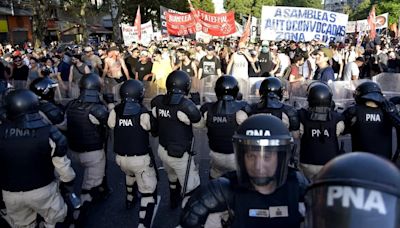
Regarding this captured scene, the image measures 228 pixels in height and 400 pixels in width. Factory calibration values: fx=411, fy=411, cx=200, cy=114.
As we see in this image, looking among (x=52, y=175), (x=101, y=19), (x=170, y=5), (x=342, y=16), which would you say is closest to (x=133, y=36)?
(x=342, y=16)

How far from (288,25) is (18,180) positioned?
9.04 m

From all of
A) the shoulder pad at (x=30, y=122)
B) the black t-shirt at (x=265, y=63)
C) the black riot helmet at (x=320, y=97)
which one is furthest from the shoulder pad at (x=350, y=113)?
the black t-shirt at (x=265, y=63)

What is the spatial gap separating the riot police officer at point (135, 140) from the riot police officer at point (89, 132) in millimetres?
287

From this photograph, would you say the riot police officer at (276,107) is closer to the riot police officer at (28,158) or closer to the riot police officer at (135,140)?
the riot police officer at (135,140)

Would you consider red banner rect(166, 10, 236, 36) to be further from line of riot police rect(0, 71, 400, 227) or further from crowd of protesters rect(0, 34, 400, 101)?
line of riot police rect(0, 71, 400, 227)

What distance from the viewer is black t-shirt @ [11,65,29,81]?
405 inches

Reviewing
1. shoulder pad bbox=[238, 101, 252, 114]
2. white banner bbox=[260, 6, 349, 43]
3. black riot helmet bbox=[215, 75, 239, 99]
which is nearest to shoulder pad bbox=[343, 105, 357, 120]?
shoulder pad bbox=[238, 101, 252, 114]

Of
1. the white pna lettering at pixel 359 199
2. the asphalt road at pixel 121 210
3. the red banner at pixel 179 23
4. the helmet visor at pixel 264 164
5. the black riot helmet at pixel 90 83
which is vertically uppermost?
the red banner at pixel 179 23

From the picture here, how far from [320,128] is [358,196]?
308cm

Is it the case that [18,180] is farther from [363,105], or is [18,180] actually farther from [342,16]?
[342,16]

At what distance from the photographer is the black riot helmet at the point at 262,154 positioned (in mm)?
2104

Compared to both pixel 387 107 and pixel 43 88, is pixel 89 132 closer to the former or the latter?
pixel 43 88

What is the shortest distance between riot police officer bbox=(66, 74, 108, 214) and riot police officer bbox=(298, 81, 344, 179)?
241cm

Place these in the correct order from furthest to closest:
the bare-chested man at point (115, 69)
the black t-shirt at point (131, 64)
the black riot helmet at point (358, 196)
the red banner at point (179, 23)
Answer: the red banner at point (179, 23), the black t-shirt at point (131, 64), the bare-chested man at point (115, 69), the black riot helmet at point (358, 196)
